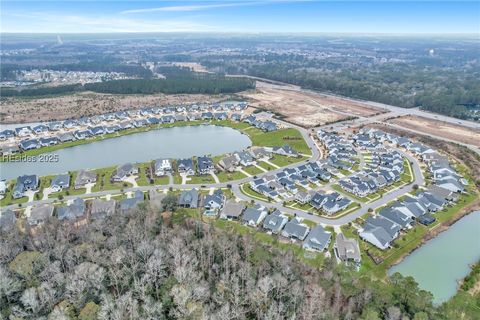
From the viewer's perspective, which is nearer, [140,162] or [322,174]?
[322,174]

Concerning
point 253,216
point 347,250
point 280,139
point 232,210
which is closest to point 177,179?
point 232,210

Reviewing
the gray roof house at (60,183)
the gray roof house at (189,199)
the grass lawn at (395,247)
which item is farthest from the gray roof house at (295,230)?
the gray roof house at (60,183)

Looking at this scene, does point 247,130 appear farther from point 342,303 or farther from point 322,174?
point 342,303

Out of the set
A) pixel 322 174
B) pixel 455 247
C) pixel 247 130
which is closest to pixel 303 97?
pixel 247 130

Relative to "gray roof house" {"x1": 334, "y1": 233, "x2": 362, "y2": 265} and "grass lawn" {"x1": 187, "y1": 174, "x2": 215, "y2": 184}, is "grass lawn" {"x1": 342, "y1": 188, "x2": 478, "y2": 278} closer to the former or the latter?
"gray roof house" {"x1": 334, "y1": 233, "x2": 362, "y2": 265}

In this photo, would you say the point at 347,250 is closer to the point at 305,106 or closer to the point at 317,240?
the point at 317,240

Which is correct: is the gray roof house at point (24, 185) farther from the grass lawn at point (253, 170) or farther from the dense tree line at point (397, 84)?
the dense tree line at point (397, 84)

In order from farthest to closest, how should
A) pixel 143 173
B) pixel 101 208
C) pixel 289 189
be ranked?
pixel 143 173 < pixel 289 189 < pixel 101 208
